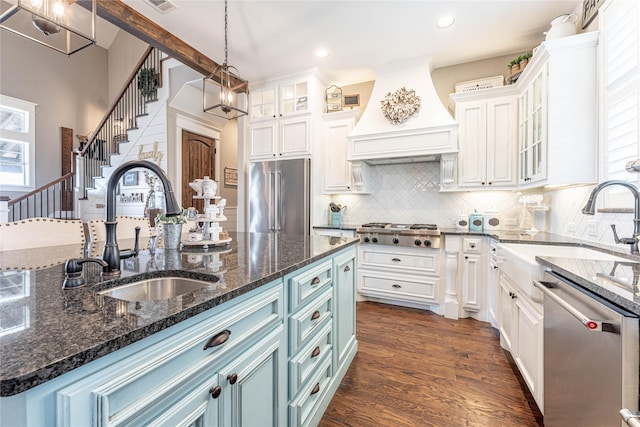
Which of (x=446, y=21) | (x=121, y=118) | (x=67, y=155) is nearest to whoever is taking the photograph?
(x=446, y=21)

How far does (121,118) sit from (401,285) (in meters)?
5.96

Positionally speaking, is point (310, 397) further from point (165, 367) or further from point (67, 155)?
point (67, 155)

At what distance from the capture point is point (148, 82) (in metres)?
4.80

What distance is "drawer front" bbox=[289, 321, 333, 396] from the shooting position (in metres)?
1.26

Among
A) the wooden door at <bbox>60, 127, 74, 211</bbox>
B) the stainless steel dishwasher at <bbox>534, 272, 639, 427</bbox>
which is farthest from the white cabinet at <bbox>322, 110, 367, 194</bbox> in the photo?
the wooden door at <bbox>60, 127, 74, 211</bbox>

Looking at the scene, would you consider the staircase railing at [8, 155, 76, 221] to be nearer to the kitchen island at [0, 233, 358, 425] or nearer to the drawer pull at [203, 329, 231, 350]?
the kitchen island at [0, 233, 358, 425]

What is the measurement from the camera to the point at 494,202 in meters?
3.30

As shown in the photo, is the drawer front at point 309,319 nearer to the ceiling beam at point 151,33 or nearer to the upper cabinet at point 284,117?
the ceiling beam at point 151,33

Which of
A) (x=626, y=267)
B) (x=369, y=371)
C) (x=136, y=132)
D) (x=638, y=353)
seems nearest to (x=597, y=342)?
(x=638, y=353)

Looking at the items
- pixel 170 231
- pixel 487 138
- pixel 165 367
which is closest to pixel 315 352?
pixel 165 367

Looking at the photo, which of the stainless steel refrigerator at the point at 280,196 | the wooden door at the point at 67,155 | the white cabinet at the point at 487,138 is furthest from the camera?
the wooden door at the point at 67,155

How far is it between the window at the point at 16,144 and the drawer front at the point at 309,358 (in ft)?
21.8

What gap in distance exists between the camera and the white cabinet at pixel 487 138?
2994mm

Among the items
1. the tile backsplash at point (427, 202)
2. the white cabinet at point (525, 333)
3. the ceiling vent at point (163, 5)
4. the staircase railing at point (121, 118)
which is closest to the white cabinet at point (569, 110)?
the tile backsplash at point (427, 202)
